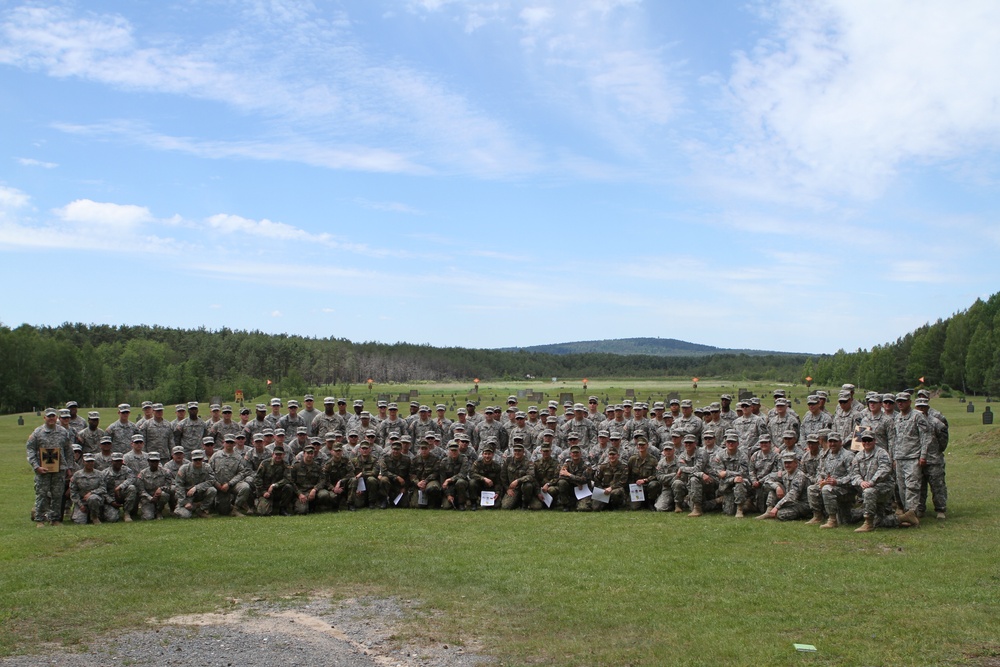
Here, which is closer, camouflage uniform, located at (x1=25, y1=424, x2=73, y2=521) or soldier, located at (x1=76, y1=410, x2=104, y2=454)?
camouflage uniform, located at (x1=25, y1=424, x2=73, y2=521)

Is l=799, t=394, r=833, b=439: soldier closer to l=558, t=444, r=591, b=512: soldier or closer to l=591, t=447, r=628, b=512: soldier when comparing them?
l=591, t=447, r=628, b=512: soldier

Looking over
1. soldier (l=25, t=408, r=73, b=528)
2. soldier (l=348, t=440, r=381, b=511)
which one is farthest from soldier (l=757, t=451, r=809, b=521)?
soldier (l=25, t=408, r=73, b=528)

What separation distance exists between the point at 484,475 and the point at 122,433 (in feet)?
23.0

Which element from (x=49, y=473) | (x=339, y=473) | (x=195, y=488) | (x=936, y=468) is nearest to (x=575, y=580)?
(x=936, y=468)

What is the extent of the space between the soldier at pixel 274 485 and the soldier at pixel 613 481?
18.7 ft

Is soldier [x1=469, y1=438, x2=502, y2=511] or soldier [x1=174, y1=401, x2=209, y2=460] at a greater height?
soldier [x1=174, y1=401, x2=209, y2=460]

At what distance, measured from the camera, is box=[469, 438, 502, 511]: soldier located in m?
16.0

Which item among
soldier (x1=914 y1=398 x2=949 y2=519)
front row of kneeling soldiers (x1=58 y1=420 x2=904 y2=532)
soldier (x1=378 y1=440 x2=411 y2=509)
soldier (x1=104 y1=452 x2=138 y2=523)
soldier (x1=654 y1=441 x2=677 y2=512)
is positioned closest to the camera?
soldier (x1=914 y1=398 x2=949 y2=519)

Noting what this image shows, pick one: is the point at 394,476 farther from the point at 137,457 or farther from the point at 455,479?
the point at 137,457

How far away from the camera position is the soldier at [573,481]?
51.4 feet

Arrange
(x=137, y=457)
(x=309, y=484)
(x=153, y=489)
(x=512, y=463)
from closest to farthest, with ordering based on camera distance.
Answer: (x=153, y=489)
(x=137, y=457)
(x=309, y=484)
(x=512, y=463)

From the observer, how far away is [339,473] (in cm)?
1605

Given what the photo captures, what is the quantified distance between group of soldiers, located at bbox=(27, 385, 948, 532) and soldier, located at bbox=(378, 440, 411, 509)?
2cm

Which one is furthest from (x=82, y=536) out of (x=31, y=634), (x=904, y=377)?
(x=904, y=377)
